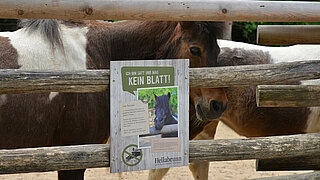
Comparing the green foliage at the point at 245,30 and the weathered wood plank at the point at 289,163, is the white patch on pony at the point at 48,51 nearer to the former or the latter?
the weathered wood plank at the point at 289,163

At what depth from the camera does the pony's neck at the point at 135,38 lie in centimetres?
335

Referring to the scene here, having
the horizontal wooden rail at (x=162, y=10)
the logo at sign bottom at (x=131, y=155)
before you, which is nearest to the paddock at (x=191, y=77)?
the horizontal wooden rail at (x=162, y=10)

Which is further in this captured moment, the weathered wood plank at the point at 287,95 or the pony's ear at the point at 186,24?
the pony's ear at the point at 186,24

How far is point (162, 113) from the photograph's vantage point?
2322 mm

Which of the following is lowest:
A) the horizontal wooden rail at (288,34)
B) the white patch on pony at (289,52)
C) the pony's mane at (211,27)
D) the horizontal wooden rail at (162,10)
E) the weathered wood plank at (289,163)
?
the weathered wood plank at (289,163)

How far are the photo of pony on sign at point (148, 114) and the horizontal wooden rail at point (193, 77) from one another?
0.11 m

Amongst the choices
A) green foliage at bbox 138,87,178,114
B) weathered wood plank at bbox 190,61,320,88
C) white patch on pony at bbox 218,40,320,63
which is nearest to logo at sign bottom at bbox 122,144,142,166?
green foliage at bbox 138,87,178,114

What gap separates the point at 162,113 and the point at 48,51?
4.07 ft

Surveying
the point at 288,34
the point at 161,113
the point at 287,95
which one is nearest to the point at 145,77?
the point at 161,113

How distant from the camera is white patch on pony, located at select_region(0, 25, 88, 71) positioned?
287cm

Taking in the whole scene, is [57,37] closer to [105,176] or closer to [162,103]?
[162,103]

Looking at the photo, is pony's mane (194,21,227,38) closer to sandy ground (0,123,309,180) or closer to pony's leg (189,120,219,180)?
pony's leg (189,120,219,180)

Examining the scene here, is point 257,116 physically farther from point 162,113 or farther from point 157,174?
point 162,113

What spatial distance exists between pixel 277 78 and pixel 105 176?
3664 millimetres
